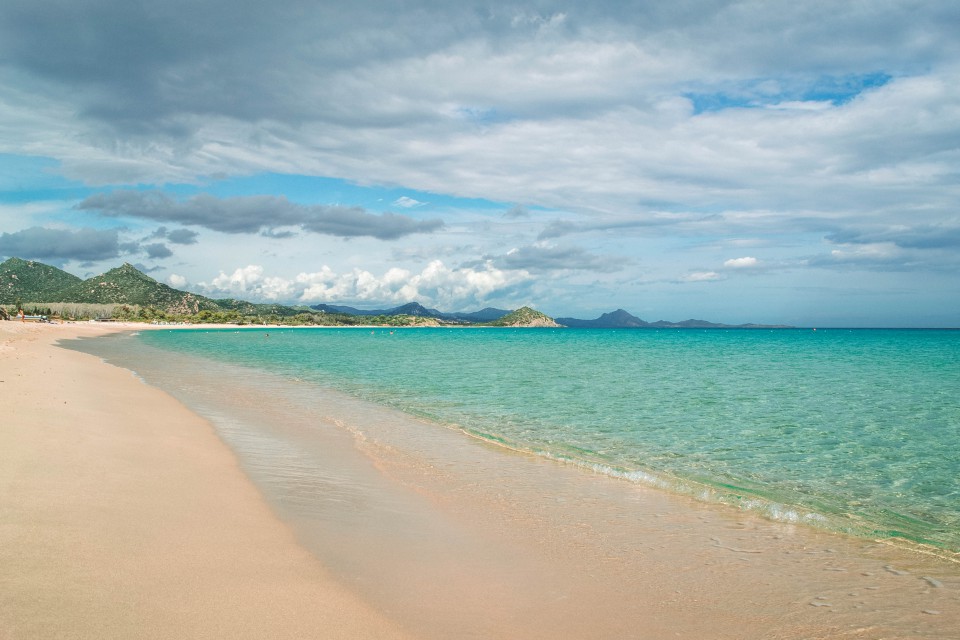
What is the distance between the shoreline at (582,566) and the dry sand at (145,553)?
0.10 meters

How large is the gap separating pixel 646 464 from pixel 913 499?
16.8 ft

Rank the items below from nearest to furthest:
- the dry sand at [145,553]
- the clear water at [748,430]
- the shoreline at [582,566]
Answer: the dry sand at [145,553] < the shoreline at [582,566] < the clear water at [748,430]

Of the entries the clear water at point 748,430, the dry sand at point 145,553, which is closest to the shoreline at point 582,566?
the dry sand at point 145,553

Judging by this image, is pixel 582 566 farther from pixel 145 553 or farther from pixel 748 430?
pixel 748 430

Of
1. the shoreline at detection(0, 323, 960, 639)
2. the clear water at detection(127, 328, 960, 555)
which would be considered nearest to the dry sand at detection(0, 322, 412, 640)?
the shoreline at detection(0, 323, 960, 639)

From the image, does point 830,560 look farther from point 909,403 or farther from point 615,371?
point 615,371

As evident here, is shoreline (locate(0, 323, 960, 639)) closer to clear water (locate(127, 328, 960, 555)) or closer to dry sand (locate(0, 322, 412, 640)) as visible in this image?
dry sand (locate(0, 322, 412, 640))

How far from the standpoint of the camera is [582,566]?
725 centimetres

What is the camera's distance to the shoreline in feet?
18.8

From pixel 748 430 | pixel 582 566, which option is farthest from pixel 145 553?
pixel 748 430

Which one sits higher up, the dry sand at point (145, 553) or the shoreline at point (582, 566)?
the dry sand at point (145, 553)

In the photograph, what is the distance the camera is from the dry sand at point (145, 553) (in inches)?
193

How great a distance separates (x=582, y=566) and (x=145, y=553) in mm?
5198

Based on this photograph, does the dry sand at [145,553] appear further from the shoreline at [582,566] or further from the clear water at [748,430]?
the clear water at [748,430]
